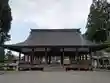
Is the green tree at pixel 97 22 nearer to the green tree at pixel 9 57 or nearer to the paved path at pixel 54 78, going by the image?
A: the green tree at pixel 9 57

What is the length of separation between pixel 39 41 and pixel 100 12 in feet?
60.9

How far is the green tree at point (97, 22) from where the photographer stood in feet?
145

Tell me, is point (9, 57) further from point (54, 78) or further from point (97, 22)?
point (54, 78)

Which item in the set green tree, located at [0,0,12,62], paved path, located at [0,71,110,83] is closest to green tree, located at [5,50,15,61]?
green tree, located at [0,0,12,62]

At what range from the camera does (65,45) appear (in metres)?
28.9

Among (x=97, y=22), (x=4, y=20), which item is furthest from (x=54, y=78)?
(x=97, y=22)

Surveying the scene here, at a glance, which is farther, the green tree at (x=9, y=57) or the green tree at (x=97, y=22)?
the green tree at (x=9, y=57)

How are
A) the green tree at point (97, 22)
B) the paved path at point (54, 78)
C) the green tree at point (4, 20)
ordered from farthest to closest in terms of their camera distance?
the green tree at point (97, 22) → the green tree at point (4, 20) → the paved path at point (54, 78)

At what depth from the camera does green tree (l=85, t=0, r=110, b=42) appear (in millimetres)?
44103

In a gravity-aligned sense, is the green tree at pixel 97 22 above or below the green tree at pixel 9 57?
above

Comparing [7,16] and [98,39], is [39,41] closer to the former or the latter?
[7,16]

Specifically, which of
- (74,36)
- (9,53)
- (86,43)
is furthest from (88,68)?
(9,53)

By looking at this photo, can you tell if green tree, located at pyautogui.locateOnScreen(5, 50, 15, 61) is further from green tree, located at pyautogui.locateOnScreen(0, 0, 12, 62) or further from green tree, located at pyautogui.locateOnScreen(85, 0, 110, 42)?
green tree, located at pyautogui.locateOnScreen(85, 0, 110, 42)

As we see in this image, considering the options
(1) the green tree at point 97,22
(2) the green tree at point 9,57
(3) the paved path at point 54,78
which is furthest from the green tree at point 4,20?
(3) the paved path at point 54,78
